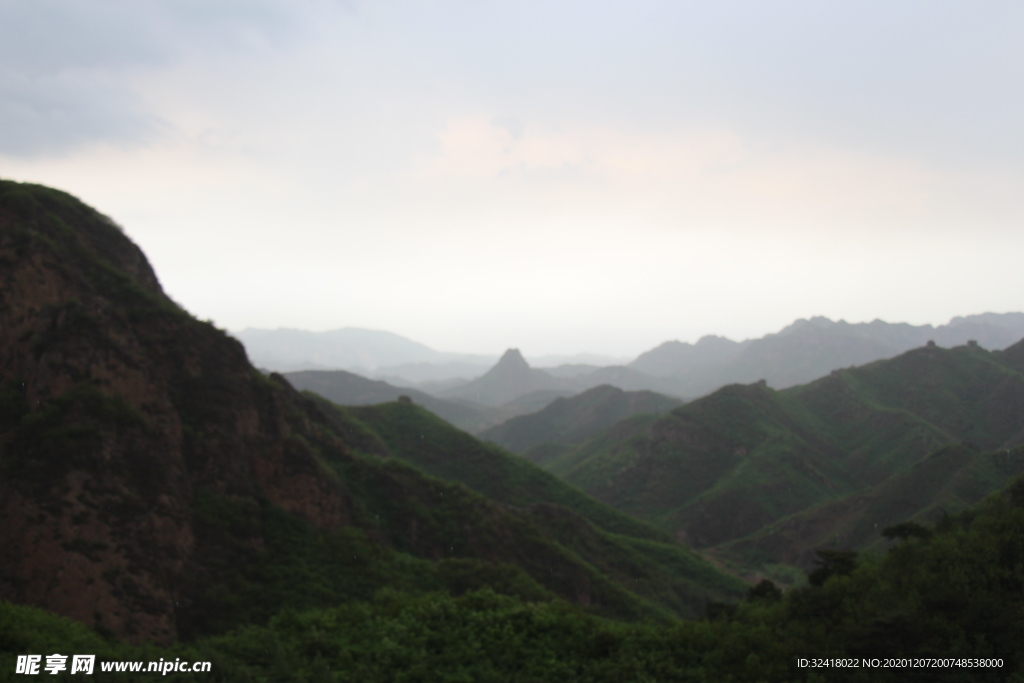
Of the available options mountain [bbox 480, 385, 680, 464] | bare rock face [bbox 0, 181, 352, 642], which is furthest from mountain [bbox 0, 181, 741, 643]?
mountain [bbox 480, 385, 680, 464]

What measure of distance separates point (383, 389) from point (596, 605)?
13105 cm

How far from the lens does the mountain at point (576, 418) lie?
120 m

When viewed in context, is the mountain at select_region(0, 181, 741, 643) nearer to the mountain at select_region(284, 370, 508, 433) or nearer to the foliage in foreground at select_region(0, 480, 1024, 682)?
the foliage in foreground at select_region(0, 480, 1024, 682)

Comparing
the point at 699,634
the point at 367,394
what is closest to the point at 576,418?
the point at 367,394

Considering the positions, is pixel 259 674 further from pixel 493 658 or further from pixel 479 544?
pixel 479 544

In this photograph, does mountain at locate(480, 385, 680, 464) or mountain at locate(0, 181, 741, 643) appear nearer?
mountain at locate(0, 181, 741, 643)

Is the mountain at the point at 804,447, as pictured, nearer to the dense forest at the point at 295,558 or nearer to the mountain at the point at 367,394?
the dense forest at the point at 295,558

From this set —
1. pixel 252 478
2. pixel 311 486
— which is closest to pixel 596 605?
pixel 311 486

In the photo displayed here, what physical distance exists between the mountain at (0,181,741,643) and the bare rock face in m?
0.05

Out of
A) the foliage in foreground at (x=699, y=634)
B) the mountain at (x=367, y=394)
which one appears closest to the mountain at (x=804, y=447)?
the foliage in foreground at (x=699, y=634)

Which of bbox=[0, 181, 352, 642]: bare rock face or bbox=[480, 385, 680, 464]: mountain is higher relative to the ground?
bbox=[0, 181, 352, 642]: bare rock face

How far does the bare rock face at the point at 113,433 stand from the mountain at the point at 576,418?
95.0 metres

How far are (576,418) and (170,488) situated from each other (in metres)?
112

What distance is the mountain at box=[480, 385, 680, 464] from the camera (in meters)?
120
